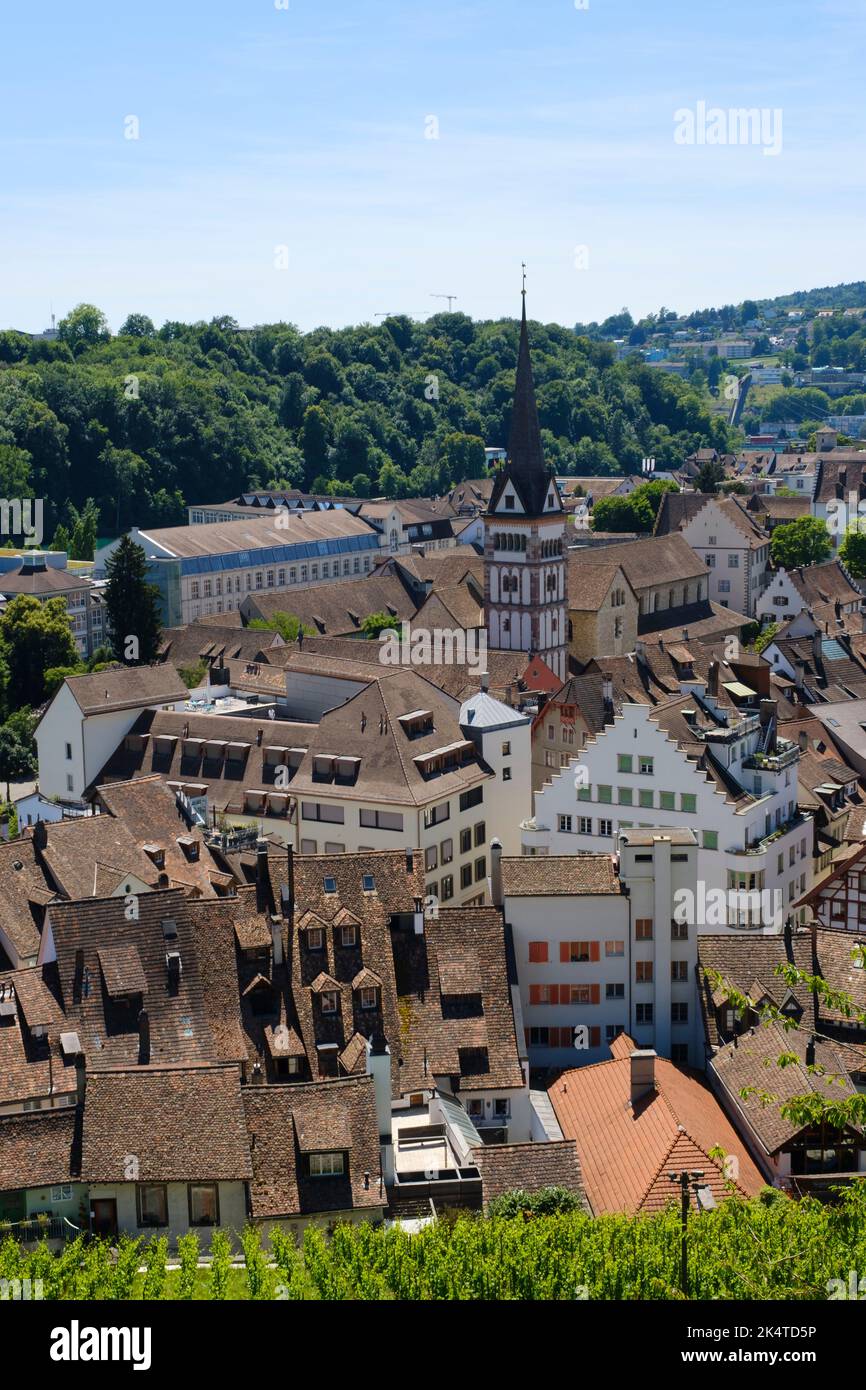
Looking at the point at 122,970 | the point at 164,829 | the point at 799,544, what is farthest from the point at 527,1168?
the point at 799,544

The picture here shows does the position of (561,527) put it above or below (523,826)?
above

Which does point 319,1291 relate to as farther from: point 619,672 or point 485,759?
point 619,672

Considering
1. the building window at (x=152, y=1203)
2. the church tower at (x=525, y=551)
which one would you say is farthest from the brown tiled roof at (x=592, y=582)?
the building window at (x=152, y=1203)

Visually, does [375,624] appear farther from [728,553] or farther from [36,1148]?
[36,1148]

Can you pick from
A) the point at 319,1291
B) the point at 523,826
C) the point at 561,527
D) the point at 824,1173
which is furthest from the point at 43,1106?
the point at 561,527

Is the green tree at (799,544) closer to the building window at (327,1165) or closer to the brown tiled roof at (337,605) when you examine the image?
the brown tiled roof at (337,605)
